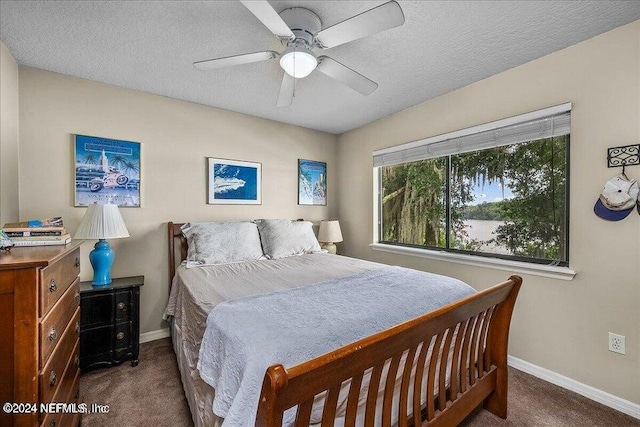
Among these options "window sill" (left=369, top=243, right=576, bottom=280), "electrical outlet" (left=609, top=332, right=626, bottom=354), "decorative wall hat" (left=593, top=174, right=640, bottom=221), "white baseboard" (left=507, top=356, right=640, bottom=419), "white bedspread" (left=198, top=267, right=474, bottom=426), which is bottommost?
"white baseboard" (left=507, top=356, right=640, bottom=419)

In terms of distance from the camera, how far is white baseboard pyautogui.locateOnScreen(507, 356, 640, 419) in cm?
176

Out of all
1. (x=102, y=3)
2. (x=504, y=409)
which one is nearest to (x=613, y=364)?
(x=504, y=409)

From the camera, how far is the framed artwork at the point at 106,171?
2.44 meters

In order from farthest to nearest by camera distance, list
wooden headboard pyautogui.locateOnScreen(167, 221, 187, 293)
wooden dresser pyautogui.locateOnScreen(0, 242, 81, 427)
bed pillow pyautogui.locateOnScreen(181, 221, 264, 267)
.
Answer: wooden headboard pyautogui.locateOnScreen(167, 221, 187, 293) < bed pillow pyautogui.locateOnScreen(181, 221, 264, 267) < wooden dresser pyautogui.locateOnScreen(0, 242, 81, 427)

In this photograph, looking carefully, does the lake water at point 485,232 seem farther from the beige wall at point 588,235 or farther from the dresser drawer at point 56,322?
the dresser drawer at point 56,322

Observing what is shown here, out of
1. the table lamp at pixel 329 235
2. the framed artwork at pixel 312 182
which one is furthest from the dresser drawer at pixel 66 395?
the framed artwork at pixel 312 182

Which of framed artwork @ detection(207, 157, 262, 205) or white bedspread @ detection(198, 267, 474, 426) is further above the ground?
framed artwork @ detection(207, 157, 262, 205)

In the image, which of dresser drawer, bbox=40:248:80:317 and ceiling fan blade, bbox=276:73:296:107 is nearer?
dresser drawer, bbox=40:248:80:317

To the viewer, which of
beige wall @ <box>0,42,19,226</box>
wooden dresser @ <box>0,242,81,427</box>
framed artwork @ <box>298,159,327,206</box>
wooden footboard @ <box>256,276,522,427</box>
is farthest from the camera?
framed artwork @ <box>298,159,327,206</box>

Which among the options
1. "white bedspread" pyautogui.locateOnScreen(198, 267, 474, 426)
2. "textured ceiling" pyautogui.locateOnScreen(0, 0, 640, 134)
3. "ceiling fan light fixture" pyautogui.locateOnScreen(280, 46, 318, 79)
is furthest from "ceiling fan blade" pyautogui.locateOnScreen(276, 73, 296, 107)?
"white bedspread" pyautogui.locateOnScreen(198, 267, 474, 426)

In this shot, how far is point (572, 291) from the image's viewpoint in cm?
202

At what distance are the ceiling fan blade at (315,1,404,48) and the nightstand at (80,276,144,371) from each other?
2412mm

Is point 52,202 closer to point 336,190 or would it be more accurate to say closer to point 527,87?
point 336,190

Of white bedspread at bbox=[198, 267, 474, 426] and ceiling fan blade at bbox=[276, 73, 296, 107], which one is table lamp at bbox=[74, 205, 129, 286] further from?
ceiling fan blade at bbox=[276, 73, 296, 107]
